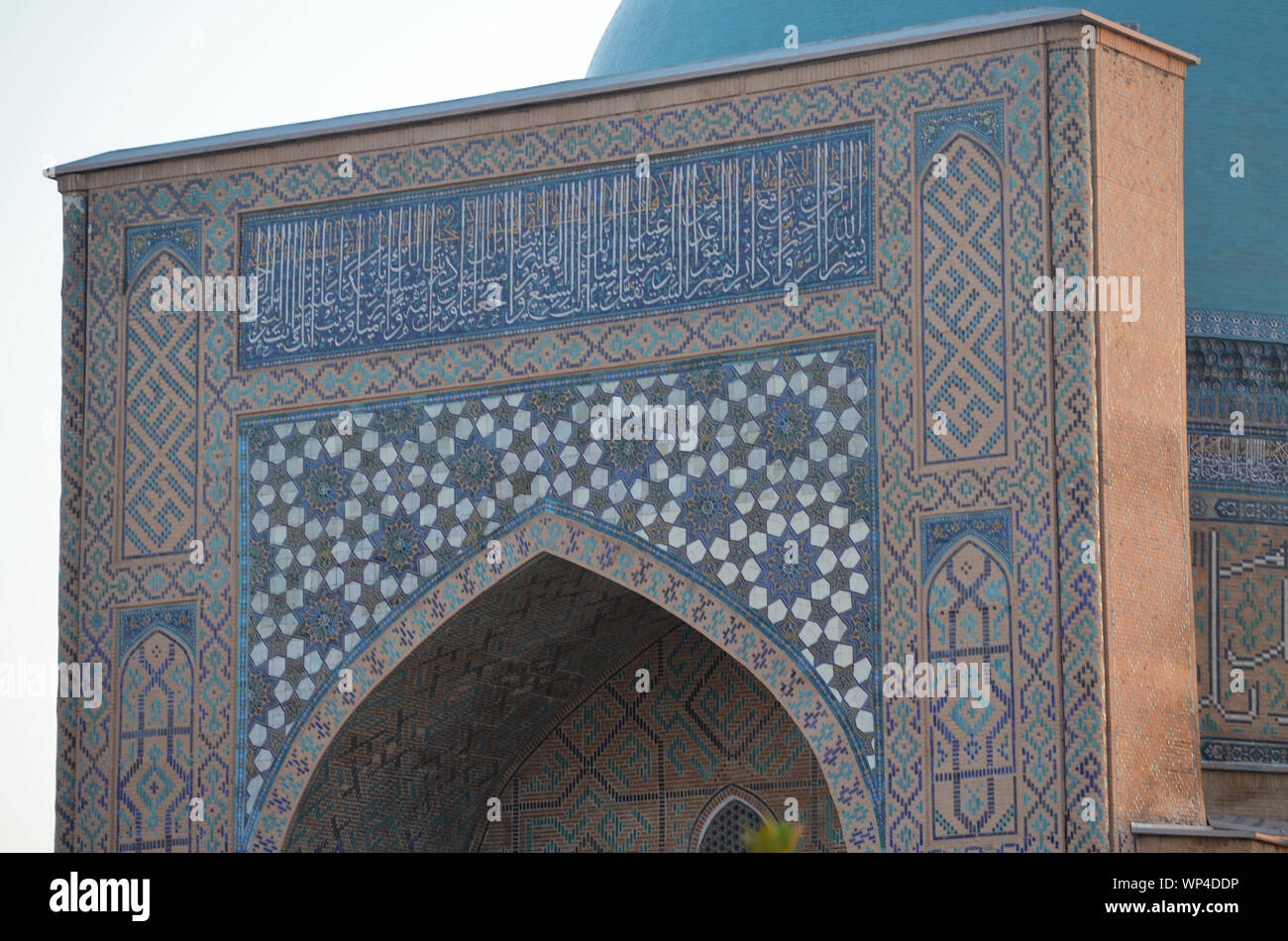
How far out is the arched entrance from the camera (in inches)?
268

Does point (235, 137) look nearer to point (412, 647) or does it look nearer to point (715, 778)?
point (412, 647)

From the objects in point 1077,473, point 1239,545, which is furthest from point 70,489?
point 1239,545

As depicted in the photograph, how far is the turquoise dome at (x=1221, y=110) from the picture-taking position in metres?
8.20

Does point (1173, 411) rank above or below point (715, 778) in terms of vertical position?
above

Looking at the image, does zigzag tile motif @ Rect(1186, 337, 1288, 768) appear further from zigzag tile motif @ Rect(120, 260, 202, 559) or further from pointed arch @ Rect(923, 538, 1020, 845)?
zigzag tile motif @ Rect(120, 260, 202, 559)

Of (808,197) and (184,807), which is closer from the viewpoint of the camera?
(808,197)

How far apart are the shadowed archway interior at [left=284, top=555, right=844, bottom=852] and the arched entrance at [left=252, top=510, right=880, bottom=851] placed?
0.12ft

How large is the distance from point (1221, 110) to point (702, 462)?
2.52m

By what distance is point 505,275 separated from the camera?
24.7ft

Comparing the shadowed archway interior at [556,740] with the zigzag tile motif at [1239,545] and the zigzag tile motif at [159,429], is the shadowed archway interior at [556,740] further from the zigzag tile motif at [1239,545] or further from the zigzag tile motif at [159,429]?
the zigzag tile motif at [1239,545]
